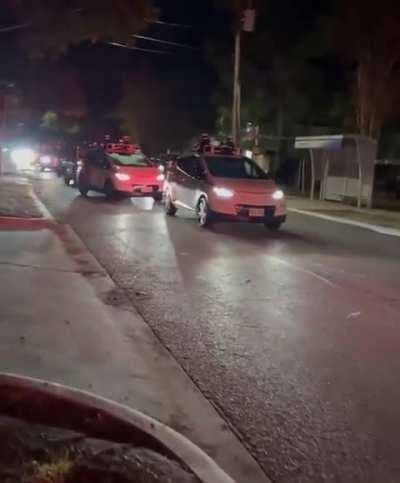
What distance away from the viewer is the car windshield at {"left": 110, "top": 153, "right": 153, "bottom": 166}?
2379cm

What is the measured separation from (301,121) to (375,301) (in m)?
28.0

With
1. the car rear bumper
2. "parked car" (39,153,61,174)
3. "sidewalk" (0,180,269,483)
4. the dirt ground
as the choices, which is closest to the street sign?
the car rear bumper

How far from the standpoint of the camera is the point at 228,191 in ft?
52.9

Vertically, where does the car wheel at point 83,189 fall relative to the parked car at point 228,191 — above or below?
below

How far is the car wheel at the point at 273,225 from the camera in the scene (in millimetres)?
16711

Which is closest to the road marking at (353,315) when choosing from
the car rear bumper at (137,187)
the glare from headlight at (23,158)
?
the car rear bumper at (137,187)

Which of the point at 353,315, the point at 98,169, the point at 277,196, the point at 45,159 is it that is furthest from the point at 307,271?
the point at 45,159

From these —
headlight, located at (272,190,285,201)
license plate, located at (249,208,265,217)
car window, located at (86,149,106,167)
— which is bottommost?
license plate, located at (249,208,265,217)

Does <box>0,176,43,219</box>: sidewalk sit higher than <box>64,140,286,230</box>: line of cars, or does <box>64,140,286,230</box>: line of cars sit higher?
<box>64,140,286,230</box>: line of cars

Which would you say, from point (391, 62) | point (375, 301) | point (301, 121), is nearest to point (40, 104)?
point (301, 121)

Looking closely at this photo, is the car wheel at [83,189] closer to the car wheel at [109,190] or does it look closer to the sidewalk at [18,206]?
the car wheel at [109,190]

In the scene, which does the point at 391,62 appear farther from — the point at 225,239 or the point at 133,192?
the point at 225,239

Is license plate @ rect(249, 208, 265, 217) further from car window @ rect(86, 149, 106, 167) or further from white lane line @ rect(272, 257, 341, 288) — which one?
car window @ rect(86, 149, 106, 167)

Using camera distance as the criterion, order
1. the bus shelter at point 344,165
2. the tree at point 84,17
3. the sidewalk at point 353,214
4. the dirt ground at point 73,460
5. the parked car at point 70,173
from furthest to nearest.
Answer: the parked car at point 70,173 < the bus shelter at point 344,165 < the sidewalk at point 353,214 < the tree at point 84,17 < the dirt ground at point 73,460
